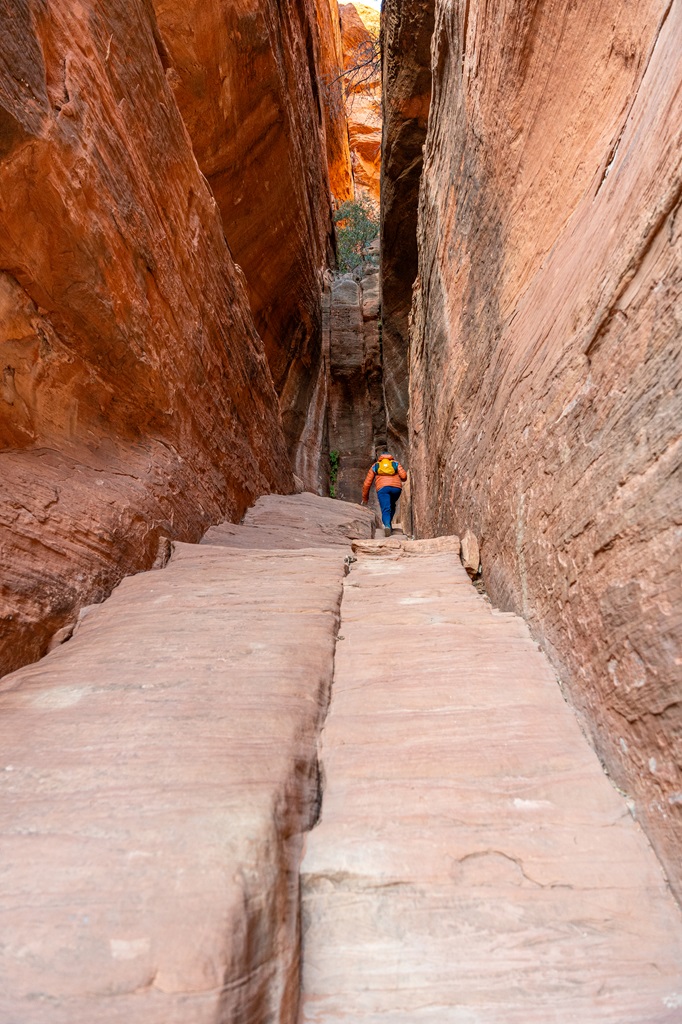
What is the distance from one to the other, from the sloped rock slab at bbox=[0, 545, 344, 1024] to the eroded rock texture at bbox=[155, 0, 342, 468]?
914 cm

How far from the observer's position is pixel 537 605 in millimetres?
2393

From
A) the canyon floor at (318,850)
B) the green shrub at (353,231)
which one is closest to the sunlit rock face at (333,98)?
the green shrub at (353,231)

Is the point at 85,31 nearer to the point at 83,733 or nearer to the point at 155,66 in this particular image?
the point at 155,66

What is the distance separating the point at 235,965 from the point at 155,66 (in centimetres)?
591

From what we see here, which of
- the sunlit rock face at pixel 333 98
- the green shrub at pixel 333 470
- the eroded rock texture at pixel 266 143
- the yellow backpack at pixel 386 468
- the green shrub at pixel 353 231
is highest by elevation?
the sunlit rock face at pixel 333 98

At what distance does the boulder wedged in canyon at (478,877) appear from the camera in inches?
49.3

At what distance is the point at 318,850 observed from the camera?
58.1 inches

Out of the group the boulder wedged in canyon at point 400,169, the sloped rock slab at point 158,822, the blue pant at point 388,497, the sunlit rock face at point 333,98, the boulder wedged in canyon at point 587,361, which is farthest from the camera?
the sunlit rock face at point 333,98

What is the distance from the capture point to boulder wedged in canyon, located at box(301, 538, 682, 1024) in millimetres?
1251

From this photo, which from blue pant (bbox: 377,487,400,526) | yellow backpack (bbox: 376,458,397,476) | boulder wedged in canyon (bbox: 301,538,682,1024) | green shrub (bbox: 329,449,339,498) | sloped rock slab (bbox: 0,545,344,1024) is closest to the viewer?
sloped rock slab (bbox: 0,545,344,1024)

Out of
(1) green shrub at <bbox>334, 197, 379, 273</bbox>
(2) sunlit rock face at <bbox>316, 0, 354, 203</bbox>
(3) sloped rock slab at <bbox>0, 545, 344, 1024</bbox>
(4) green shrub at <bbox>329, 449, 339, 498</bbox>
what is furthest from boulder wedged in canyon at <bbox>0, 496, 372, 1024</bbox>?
(1) green shrub at <bbox>334, 197, 379, 273</bbox>

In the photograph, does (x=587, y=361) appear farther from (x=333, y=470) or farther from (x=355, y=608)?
(x=333, y=470)

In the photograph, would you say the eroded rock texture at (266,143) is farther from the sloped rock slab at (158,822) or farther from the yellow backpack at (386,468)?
the sloped rock slab at (158,822)

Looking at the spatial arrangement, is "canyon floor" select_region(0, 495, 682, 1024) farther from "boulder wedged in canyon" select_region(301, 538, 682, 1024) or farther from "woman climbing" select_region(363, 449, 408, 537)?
"woman climbing" select_region(363, 449, 408, 537)
